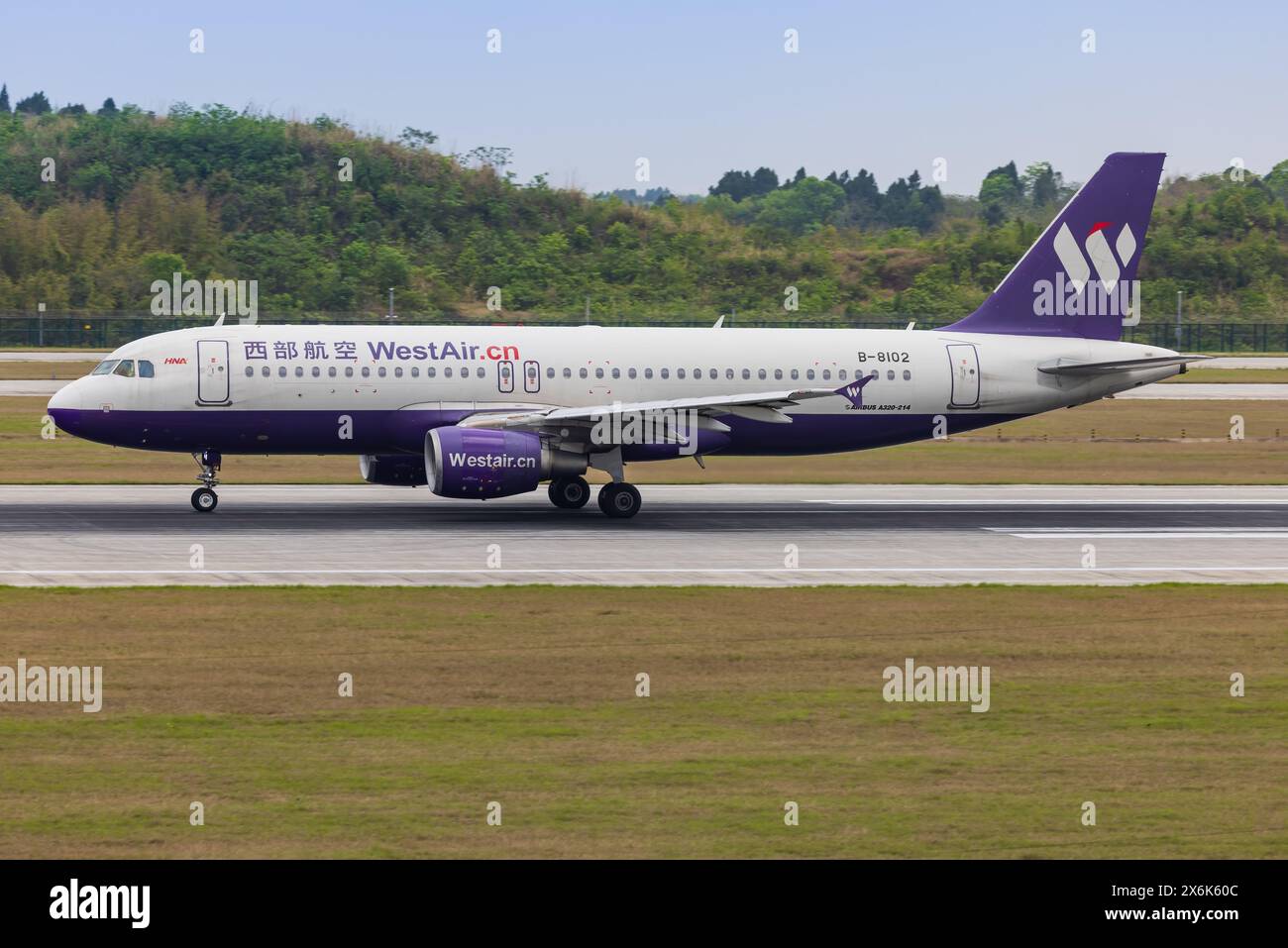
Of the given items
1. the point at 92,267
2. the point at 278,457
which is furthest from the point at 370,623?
the point at 92,267

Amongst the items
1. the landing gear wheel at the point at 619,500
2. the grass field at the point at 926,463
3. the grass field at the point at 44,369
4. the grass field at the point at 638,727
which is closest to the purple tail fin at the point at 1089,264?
the grass field at the point at 926,463

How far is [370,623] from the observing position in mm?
26922

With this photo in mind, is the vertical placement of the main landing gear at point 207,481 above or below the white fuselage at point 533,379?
below

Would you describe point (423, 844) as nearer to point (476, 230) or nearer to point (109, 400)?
point (109, 400)

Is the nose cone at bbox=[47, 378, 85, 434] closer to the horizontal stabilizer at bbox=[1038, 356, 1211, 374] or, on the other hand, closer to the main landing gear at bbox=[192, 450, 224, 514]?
the main landing gear at bbox=[192, 450, 224, 514]

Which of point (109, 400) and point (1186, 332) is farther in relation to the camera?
point (1186, 332)

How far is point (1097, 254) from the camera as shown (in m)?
45.7

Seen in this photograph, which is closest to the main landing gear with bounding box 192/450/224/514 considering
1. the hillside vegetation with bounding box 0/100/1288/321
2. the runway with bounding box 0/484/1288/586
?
the runway with bounding box 0/484/1288/586

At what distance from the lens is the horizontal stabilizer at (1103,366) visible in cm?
4459

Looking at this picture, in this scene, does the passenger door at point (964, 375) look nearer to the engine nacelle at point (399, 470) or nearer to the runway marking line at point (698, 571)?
the runway marking line at point (698, 571)

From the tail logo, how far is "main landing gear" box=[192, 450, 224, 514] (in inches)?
901

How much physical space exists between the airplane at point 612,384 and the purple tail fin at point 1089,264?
0.05 metres

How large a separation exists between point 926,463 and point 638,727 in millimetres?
39096

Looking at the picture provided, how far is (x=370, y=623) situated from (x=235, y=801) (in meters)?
10.5
